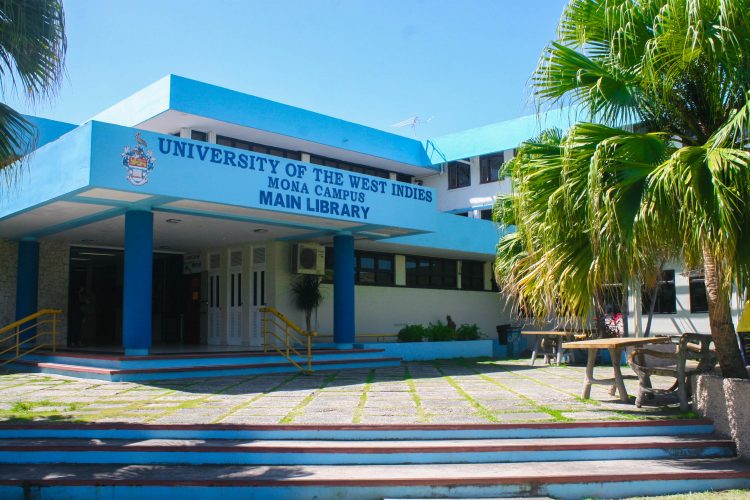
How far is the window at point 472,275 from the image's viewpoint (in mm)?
23734

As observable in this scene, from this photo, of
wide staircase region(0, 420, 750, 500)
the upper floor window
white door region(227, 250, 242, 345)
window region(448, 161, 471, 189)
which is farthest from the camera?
window region(448, 161, 471, 189)

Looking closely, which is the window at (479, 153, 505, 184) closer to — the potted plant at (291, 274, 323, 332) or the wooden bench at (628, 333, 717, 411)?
the potted plant at (291, 274, 323, 332)

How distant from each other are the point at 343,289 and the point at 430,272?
6.50 metres

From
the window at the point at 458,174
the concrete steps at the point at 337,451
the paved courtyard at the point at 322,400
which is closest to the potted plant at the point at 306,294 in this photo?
the paved courtyard at the point at 322,400

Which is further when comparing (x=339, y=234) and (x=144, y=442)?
(x=339, y=234)

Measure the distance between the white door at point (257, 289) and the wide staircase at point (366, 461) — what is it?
386 inches

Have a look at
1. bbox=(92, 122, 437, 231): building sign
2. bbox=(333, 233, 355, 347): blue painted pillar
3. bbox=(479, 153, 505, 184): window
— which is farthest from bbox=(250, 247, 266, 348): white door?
bbox=(479, 153, 505, 184): window

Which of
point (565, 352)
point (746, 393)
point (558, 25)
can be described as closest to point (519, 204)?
point (558, 25)

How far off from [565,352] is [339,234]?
6.72 meters

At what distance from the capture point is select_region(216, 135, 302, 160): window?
19.1 m

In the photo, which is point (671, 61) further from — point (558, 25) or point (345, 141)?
point (345, 141)

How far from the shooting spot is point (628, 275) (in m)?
7.36

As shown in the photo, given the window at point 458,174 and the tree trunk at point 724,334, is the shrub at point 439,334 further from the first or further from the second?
the tree trunk at point 724,334

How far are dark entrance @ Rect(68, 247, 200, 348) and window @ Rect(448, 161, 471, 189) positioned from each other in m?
10.9
